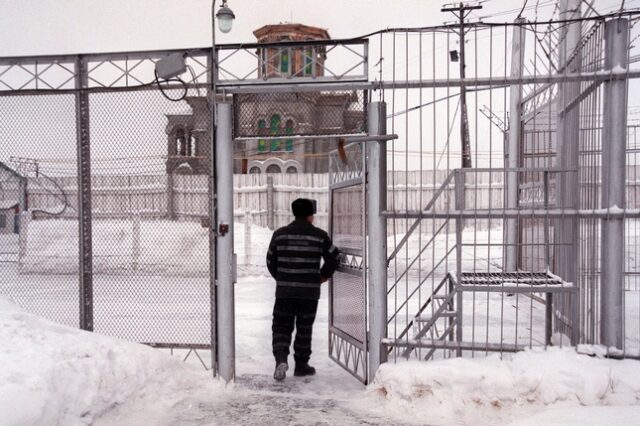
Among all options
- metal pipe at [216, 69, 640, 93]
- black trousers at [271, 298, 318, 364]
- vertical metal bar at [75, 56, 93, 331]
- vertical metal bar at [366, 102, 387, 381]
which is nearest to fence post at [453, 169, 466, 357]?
vertical metal bar at [366, 102, 387, 381]

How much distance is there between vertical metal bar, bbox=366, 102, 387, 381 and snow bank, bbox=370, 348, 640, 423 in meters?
0.53

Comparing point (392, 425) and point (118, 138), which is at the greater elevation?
point (118, 138)

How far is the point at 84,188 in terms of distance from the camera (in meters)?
5.88

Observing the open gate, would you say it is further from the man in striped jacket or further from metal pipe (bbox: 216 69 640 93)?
metal pipe (bbox: 216 69 640 93)

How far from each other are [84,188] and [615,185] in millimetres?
5291

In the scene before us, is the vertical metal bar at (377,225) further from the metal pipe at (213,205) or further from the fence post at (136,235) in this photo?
the fence post at (136,235)

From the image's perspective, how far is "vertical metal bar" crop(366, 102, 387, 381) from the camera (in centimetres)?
554

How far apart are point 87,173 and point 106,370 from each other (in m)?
2.13

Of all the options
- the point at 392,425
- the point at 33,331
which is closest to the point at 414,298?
the point at 392,425

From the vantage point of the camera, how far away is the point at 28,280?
13.8 meters

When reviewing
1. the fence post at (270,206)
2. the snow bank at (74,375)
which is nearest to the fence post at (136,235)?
the snow bank at (74,375)

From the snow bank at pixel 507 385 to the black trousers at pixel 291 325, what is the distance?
1281 millimetres

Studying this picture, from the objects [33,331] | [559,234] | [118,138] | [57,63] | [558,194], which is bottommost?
[33,331]

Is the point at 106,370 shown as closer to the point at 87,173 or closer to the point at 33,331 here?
the point at 33,331
